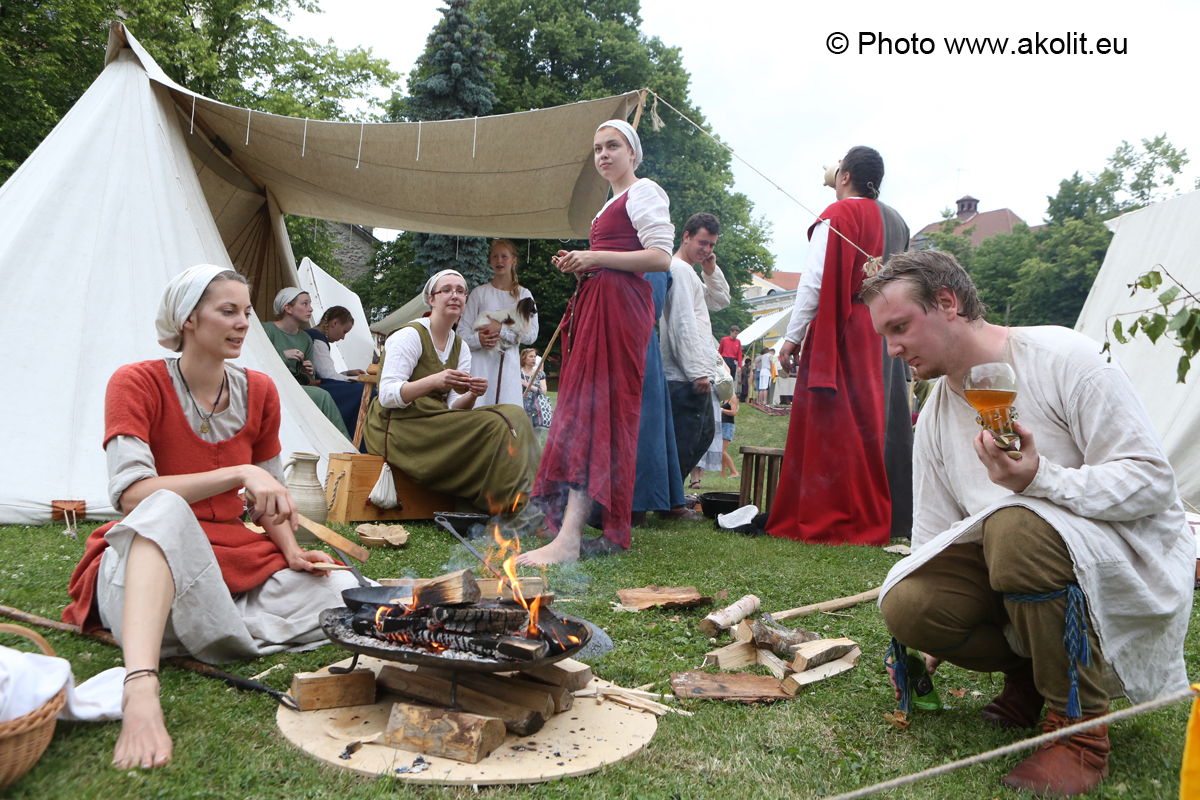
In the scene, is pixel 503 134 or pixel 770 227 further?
pixel 770 227

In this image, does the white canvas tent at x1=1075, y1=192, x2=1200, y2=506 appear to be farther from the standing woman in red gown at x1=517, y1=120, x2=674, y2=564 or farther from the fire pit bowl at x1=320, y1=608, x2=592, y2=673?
the fire pit bowl at x1=320, y1=608, x2=592, y2=673

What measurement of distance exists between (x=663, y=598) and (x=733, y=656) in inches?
25.1

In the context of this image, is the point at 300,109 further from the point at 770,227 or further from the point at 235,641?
the point at 770,227

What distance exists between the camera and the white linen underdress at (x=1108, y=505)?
175cm

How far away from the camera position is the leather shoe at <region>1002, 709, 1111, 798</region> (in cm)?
172

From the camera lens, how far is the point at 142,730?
173 cm

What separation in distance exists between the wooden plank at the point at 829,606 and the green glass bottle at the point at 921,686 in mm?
808

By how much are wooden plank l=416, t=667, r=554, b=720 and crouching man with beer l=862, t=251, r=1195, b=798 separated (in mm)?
962

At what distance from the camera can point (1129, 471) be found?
1.75 meters

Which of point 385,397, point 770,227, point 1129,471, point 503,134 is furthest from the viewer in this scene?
point 770,227

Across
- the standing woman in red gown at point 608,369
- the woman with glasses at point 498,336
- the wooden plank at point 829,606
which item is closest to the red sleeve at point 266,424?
the standing woman in red gown at point 608,369

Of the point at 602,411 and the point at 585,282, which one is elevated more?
the point at 585,282

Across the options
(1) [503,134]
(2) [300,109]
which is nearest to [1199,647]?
(1) [503,134]

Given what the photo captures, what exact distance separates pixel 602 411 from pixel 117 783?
2789 mm
